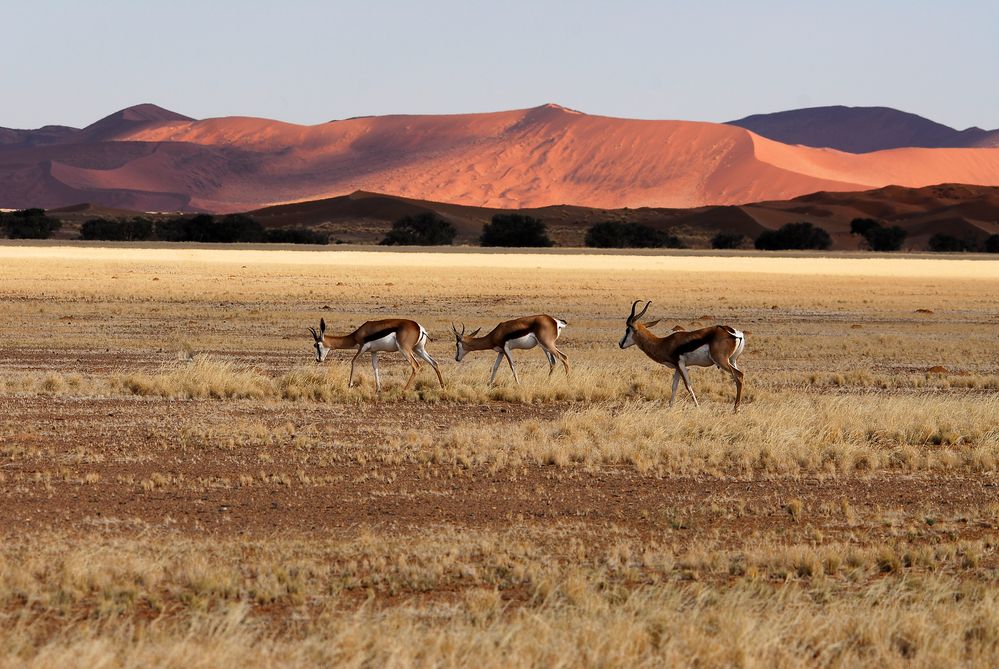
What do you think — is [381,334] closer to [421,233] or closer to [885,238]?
[421,233]

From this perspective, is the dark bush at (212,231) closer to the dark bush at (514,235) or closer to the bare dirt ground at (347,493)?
the dark bush at (514,235)

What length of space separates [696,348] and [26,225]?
329 feet

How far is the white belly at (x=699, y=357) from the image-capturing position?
607 inches

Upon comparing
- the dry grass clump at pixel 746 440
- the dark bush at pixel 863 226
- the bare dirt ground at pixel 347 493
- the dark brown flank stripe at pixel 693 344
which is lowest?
the bare dirt ground at pixel 347 493

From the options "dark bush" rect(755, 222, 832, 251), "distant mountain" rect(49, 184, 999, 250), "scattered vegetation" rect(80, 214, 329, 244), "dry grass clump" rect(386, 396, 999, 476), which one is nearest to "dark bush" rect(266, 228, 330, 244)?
"scattered vegetation" rect(80, 214, 329, 244)

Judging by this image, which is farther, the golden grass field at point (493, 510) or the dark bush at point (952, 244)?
the dark bush at point (952, 244)

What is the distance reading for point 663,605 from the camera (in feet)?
24.7

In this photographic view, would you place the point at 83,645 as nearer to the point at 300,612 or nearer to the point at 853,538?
the point at 300,612

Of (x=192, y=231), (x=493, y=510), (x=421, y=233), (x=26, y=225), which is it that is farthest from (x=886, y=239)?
(x=493, y=510)

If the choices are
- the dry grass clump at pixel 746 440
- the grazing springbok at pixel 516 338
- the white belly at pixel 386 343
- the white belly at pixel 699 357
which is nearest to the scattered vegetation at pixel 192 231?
the grazing springbok at pixel 516 338

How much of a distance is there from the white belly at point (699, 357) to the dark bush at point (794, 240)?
9027 centimetres

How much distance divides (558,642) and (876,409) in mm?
9568

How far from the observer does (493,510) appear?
10469 millimetres

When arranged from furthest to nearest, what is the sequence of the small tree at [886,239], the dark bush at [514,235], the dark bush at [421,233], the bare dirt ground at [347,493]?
the small tree at [886,239]
the dark bush at [421,233]
the dark bush at [514,235]
the bare dirt ground at [347,493]
